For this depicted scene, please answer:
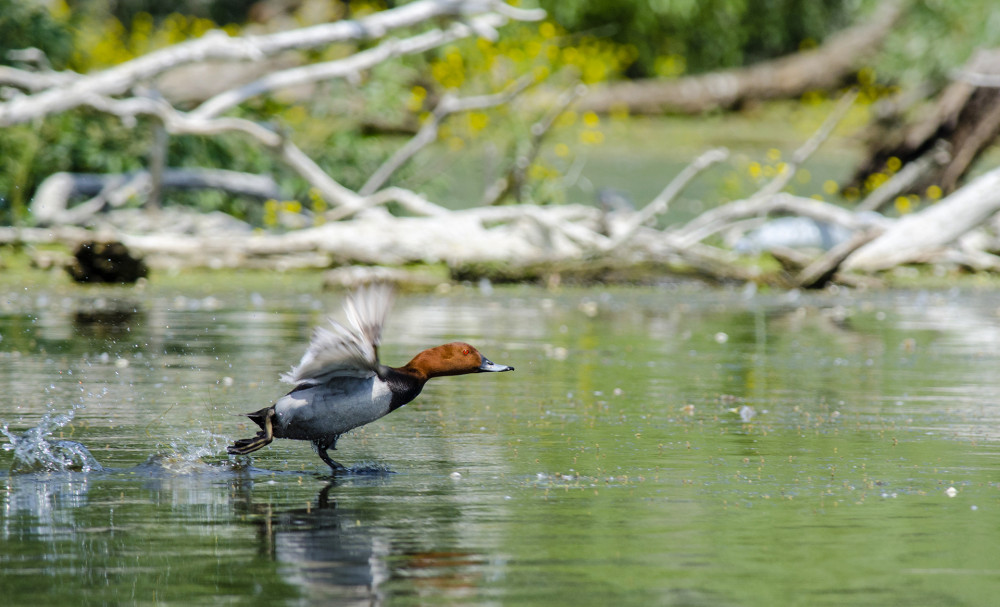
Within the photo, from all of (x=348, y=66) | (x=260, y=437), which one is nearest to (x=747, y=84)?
(x=348, y=66)

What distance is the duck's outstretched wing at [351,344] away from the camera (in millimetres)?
6285

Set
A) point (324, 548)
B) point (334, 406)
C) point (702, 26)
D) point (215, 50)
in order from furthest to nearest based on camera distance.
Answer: point (702, 26)
point (215, 50)
point (334, 406)
point (324, 548)

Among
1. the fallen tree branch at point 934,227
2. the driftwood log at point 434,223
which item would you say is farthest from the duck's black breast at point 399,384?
the fallen tree branch at point 934,227

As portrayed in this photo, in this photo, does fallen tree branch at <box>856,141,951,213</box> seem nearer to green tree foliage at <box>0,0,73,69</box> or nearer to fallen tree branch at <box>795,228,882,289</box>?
fallen tree branch at <box>795,228,882,289</box>

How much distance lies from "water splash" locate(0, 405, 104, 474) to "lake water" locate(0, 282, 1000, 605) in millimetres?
23

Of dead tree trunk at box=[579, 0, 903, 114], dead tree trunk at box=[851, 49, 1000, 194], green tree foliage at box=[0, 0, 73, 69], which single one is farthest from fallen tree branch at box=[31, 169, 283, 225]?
dead tree trunk at box=[579, 0, 903, 114]

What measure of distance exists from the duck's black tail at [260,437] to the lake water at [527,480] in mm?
137

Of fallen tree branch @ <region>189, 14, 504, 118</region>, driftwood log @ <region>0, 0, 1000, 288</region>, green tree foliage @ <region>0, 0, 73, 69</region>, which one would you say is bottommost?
driftwood log @ <region>0, 0, 1000, 288</region>

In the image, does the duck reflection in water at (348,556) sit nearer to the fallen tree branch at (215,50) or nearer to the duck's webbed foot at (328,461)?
the duck's webbed foot at (328,461)

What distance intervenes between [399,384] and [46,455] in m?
1.58

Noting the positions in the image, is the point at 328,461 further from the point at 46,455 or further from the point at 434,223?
the point at 434,223

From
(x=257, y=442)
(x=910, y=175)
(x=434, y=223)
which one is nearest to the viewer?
(x=257, y=442)

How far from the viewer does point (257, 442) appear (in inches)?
264

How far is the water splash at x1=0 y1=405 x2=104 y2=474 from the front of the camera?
6.70 m
